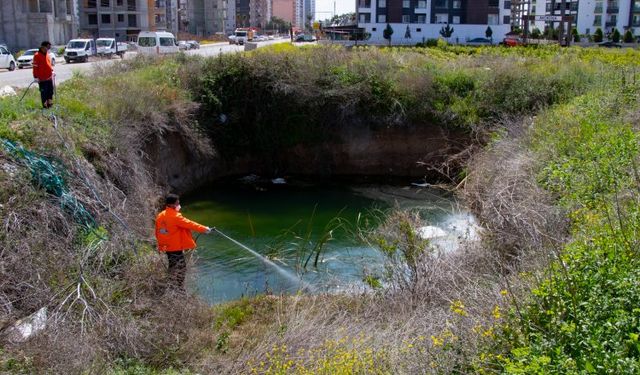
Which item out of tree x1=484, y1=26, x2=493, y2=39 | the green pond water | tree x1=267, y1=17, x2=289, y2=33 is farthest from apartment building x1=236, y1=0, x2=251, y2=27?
the green pond water

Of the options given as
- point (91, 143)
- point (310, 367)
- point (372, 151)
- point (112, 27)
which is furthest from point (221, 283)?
point (112, 27)

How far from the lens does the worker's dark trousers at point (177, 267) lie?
10.6 meters

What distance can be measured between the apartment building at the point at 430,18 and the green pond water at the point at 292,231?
196ft

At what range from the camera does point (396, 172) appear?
26828 mm

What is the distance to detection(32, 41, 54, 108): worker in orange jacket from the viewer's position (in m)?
16.2

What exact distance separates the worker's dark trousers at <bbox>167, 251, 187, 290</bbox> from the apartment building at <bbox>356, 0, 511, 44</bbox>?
72.3 metres

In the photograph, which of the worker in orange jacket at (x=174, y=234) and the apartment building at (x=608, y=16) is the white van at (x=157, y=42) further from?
the apartment building at (x=608, y=16)

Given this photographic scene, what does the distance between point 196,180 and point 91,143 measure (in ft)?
29.3

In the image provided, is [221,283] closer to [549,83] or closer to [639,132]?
[639,132]

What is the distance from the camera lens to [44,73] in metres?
16.2

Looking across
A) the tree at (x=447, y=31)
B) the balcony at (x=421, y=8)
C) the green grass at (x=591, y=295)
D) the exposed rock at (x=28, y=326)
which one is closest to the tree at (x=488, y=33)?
the tree at (x=447, y=31)

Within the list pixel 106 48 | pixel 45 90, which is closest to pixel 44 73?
pixel 45 90

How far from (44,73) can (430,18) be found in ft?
232

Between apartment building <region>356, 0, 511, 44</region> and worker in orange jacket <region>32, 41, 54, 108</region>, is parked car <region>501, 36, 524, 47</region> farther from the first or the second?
worker in orange jacket <region>32, 41, 54, 108</region>
